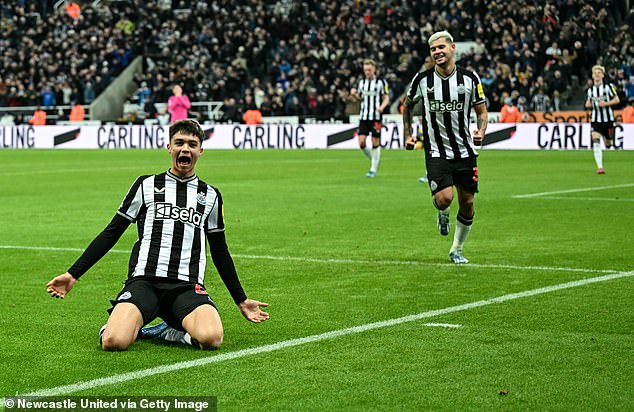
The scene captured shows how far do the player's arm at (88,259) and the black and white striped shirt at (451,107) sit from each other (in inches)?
194

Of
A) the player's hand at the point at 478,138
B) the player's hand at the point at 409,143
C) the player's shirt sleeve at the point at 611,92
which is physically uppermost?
the player's shirt sleeve at the point at 611,92

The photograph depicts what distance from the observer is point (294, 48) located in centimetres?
4806

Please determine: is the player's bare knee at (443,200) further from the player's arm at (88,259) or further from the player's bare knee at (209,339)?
the player's bare knee at (209,339)

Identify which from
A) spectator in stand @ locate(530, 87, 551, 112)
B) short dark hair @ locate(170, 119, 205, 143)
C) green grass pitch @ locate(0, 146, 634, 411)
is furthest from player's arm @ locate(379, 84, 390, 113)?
short dark hair @ locate(170, 119, 205, 143)

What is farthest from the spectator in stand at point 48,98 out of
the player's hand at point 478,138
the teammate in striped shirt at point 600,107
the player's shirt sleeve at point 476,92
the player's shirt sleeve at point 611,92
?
the player's hand at point 478,138

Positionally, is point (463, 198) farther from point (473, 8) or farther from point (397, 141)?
point (473, 8)

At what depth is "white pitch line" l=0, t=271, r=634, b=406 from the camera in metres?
5.83

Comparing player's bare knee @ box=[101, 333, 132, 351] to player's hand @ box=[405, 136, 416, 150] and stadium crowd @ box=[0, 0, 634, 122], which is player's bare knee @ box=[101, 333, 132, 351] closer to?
player's hand @ box=[405, 136, 416, 150]

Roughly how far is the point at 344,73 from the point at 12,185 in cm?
2398

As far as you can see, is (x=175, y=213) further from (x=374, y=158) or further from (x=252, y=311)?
(x=374, y=158)

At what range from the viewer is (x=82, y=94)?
50.5 metres

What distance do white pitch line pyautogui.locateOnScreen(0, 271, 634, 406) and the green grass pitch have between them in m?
0.03

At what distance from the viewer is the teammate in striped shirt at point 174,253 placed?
6.93 metres

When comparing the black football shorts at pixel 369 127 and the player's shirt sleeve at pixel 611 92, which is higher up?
the player's shirt sleeve at pixel 611 92
